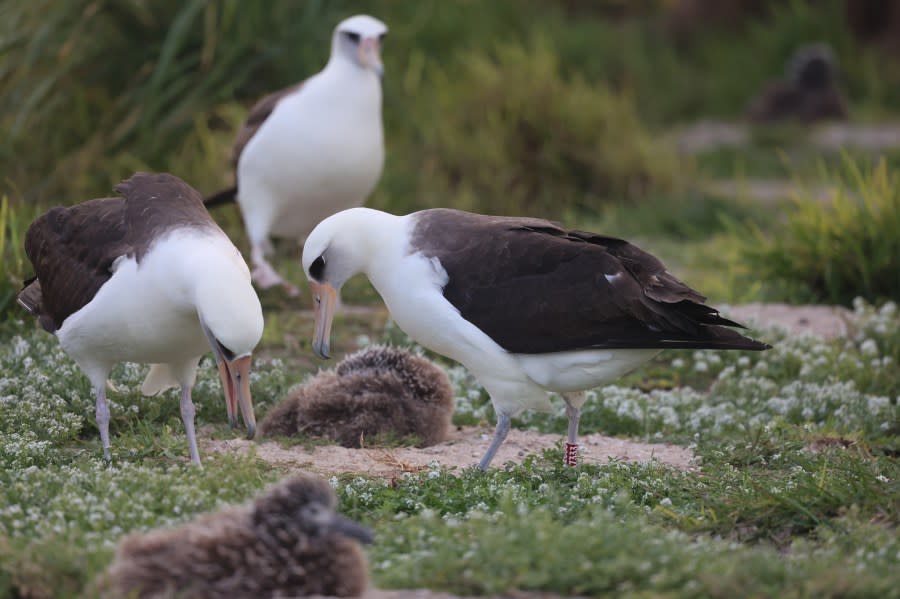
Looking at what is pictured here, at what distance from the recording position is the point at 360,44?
818cm

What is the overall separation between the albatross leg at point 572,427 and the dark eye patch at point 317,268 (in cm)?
112

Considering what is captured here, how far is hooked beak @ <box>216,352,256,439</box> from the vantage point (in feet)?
15.4

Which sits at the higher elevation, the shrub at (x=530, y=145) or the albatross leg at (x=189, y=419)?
the shrub at (x=530, y=145)

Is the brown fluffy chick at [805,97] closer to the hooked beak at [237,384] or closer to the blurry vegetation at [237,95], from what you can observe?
the blurry vegetation at [237,95]

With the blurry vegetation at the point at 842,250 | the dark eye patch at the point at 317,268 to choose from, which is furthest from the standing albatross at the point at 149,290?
the blurry vegetation at the point at 842,250

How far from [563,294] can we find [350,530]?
65.9 inches

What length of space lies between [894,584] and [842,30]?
15.7m

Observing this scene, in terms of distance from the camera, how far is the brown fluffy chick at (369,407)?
19.0 feet

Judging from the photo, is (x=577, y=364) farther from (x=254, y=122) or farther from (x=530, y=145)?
(x=530, y=145)

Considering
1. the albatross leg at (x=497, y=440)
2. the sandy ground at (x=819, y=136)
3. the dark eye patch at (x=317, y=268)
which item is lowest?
the albatross leg at (x=497, y=440)

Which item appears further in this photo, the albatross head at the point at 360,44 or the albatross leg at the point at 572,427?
the albatross head at the point at 360,44

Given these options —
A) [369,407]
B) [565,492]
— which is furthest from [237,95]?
[565,492]

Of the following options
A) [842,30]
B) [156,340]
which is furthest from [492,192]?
[842,30]

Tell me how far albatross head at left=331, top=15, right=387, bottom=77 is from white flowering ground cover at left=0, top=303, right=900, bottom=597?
231 centimetres
